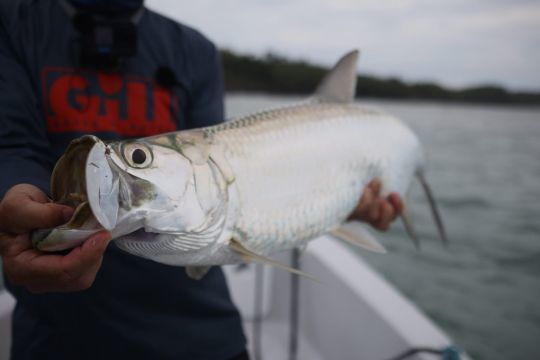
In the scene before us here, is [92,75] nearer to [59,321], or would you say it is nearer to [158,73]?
[158,73]

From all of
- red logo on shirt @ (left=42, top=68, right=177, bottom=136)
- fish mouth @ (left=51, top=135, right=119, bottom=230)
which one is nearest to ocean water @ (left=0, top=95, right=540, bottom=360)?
red logo on shirt @ (left=42, top=68, right=177, bottom=136)

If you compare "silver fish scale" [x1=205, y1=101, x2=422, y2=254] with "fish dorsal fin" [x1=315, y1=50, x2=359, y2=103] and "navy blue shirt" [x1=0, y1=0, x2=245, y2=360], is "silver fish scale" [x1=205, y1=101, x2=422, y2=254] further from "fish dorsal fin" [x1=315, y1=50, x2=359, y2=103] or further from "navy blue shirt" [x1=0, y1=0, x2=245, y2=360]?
"navy blue shirt" [x1=0, y1=0, x2=245, y2=360]

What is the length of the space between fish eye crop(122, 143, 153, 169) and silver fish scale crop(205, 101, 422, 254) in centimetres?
34

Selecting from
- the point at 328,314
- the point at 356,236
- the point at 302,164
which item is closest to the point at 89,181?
the point at 302,164

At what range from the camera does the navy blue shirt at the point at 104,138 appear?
1.47 m

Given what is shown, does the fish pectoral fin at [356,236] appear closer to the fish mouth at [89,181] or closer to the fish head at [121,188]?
the fish head at [121,188]

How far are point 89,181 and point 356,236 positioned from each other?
1151mm

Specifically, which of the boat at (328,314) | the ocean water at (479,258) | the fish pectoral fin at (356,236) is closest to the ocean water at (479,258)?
the ocean water at (479,258)

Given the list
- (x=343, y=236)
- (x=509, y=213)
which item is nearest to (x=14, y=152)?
(x=343, y=236)

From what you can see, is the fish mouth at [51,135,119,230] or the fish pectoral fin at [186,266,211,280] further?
the fish pectoral fin at [186,266,211,280]

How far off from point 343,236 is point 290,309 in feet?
6.69

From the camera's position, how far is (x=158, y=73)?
5.76ft

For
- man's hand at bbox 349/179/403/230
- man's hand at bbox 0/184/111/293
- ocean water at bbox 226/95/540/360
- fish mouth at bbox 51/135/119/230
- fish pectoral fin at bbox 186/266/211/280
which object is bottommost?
ocean water at bbox 226/95/540/360

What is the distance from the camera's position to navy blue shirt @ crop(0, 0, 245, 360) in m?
1.47
